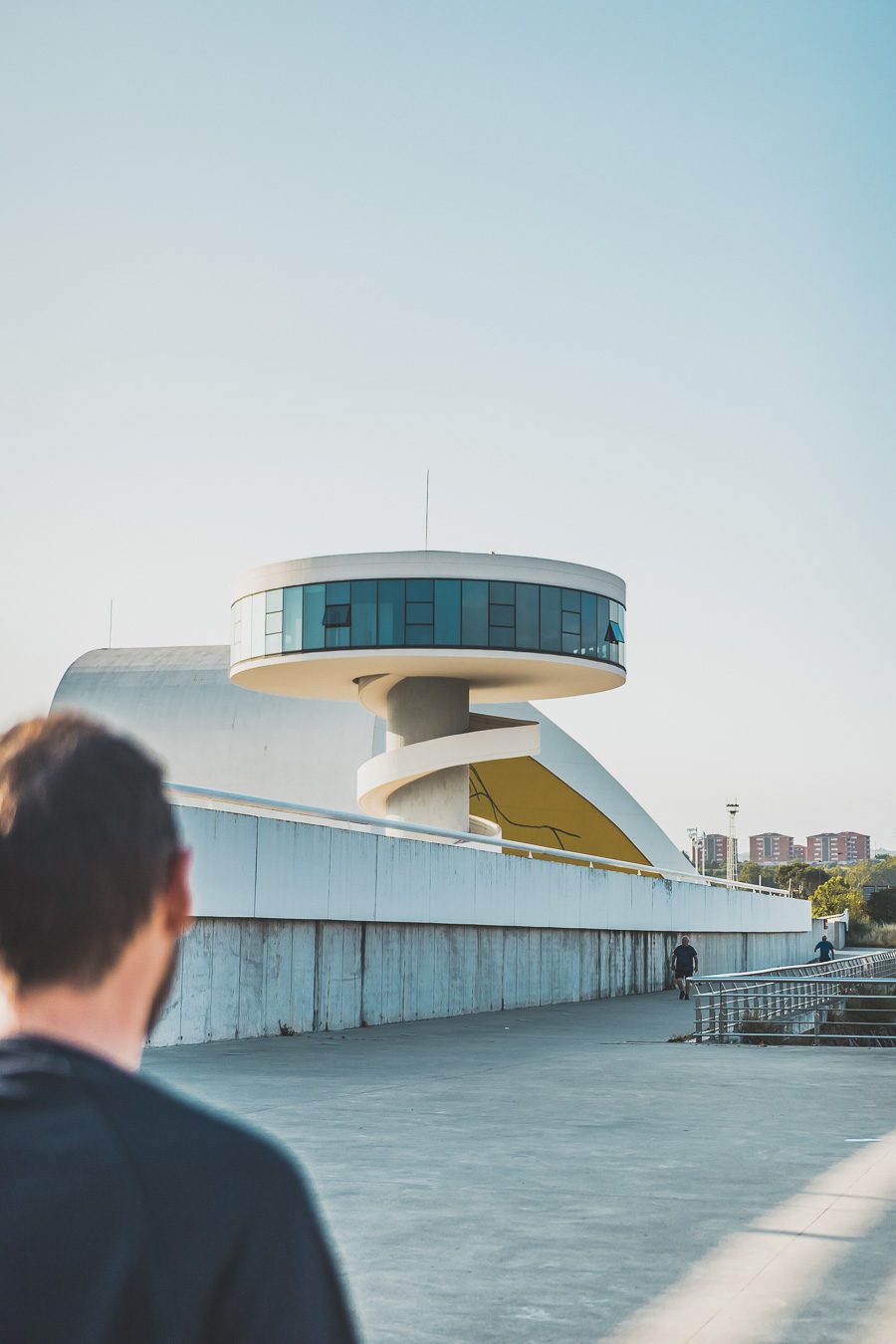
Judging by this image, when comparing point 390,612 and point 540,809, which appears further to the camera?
point 540,809

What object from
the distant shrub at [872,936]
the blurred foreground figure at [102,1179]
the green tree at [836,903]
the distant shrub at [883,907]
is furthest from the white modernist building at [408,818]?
the distant shrub at [883,907]

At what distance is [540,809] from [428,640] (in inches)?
1410

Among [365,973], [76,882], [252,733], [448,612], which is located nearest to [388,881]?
[365,973]

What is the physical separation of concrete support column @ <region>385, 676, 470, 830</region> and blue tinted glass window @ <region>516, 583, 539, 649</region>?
3481mm

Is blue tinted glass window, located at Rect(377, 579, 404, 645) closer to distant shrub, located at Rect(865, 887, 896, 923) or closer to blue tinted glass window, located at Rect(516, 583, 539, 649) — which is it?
blue tinted glass window, located at Rect(516, 583, 539, 649)

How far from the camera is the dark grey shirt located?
127 cm

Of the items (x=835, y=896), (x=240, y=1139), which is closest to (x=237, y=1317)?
(x=240, y=1139)

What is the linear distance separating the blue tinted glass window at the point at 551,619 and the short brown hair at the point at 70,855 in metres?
36.2

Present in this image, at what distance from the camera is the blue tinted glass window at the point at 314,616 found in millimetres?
37375

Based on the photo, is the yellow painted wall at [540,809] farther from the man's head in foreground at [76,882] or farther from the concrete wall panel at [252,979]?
the man's head in foreground at [76,882]

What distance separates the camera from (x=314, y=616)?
37500 millimetres

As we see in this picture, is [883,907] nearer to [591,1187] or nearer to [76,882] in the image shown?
[591,1187]

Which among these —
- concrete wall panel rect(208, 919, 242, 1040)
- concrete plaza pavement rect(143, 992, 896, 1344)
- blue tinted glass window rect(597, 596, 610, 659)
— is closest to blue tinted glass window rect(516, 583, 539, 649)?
blue tinted glass window rect(597, 596, 610, 659)

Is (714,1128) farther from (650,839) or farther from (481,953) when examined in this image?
→ (650,839)
